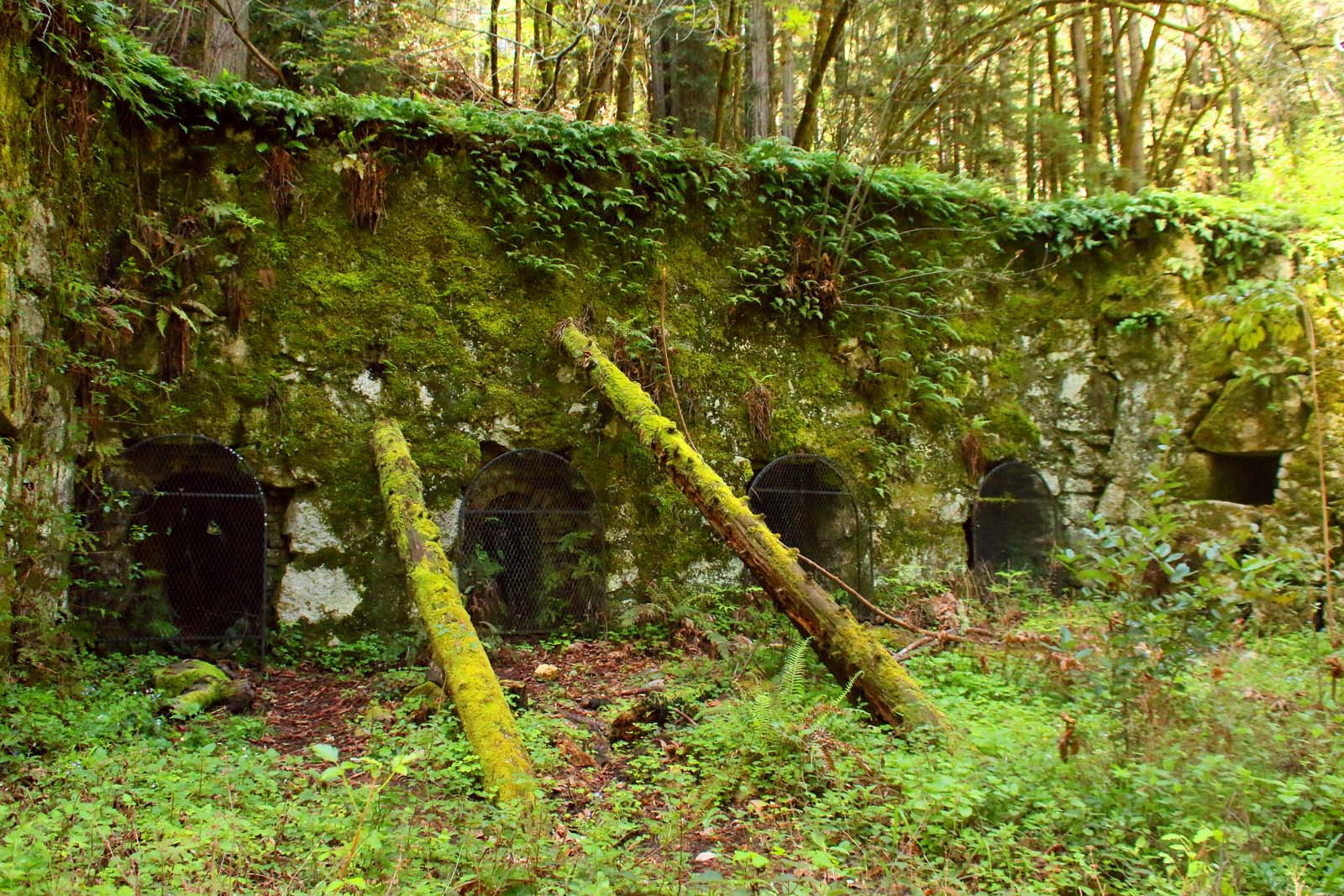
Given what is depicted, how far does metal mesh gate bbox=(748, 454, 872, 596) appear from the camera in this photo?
8.08 metres

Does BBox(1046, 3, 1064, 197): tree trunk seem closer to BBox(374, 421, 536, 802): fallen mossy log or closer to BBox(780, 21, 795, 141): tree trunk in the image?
BBox(780, 21, 795, 141): tree trunk

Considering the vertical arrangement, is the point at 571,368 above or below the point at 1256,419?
above

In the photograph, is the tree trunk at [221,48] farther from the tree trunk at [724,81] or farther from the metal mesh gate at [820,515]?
the metal mesh gate at [820,515]

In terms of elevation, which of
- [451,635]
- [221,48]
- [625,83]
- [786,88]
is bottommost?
[451,635]

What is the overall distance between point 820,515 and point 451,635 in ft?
15.9

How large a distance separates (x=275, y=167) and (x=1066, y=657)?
6766 mm

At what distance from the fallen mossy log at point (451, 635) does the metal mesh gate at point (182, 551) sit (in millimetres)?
1112

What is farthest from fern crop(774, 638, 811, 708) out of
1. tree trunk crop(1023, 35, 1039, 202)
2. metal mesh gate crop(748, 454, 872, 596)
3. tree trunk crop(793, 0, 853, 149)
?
tree trunk crop(1023, 35, 1039, 202)

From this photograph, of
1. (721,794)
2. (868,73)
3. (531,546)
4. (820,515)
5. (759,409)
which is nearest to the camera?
(721,794)

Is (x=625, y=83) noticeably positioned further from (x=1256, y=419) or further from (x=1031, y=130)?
(x=1256, y=419)

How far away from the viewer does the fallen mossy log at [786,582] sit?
14.6 feet

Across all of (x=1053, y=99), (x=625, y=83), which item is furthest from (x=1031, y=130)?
(x=625, y=83)

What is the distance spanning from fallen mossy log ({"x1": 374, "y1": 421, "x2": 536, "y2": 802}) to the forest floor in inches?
6.1

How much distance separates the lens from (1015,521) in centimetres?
902
